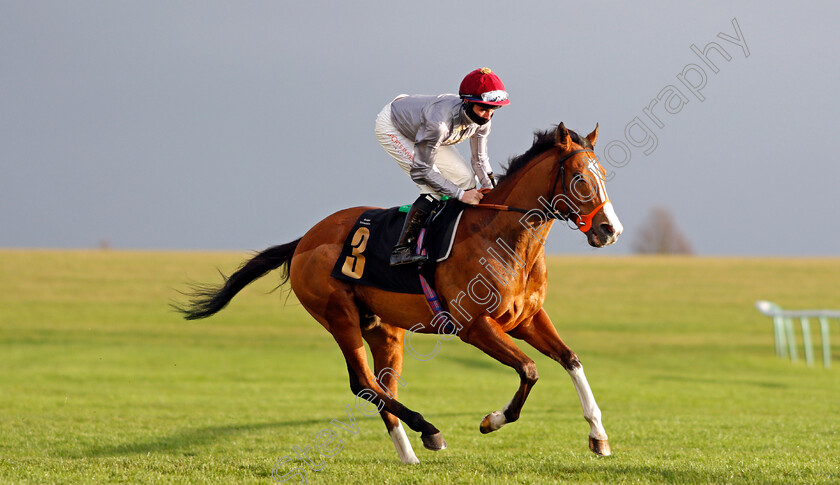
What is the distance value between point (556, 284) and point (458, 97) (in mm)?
A: 30104

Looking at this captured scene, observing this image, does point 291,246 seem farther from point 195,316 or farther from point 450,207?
point 450,207

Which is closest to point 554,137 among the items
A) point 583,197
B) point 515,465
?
point 583,197

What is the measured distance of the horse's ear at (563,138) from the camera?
5.43 m

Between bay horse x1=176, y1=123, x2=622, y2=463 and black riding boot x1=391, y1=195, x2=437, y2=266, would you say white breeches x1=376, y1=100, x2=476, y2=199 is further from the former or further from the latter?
bay horse x1=176, y1=123, x2=622, y2=463

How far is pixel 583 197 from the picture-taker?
5215mm

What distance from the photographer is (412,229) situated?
5910mm

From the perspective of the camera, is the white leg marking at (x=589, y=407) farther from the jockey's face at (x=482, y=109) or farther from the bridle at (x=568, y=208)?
the jockey's face at (x=482, y=109)

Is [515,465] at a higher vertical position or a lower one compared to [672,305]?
higher

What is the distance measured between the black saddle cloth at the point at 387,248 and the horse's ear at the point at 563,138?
84 cm

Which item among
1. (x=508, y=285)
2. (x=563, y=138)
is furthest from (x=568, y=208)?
(x=508, y=285)

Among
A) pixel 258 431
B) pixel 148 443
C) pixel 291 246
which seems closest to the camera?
pixel 291 246

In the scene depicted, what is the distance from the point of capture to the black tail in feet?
23.9

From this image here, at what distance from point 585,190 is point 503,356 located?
1.20 meters

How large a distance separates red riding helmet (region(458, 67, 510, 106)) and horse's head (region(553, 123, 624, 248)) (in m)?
0.49
